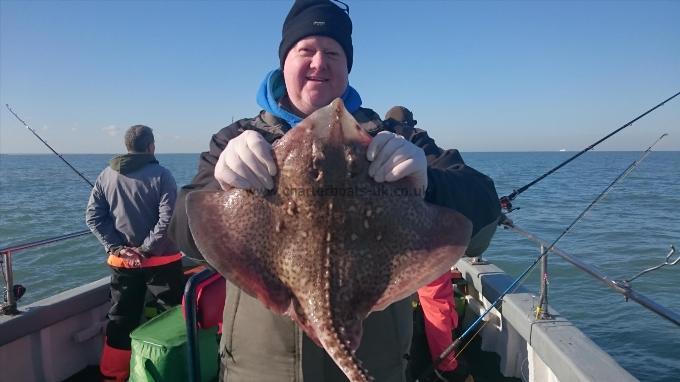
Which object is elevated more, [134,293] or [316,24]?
[316,24]

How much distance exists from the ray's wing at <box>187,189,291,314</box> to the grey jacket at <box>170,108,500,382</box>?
0.55ft

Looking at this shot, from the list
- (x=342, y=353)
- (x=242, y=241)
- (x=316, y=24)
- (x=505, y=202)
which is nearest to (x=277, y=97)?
(x=316, y=24)

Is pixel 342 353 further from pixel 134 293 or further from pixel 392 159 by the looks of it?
pixel 134 293

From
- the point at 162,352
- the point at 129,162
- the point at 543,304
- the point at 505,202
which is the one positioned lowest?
the point at 162,352

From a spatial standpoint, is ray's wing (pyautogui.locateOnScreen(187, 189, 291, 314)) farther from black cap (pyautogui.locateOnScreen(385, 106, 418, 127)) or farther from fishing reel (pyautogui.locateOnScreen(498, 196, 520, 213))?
black cap (pyautogui.locateOnScreen(385, 106, 418, 127))

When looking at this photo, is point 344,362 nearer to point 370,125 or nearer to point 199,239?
point 199,239

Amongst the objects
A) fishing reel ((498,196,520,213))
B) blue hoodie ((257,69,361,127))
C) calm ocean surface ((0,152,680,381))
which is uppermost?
blue hoodie ((257,69,361,127))

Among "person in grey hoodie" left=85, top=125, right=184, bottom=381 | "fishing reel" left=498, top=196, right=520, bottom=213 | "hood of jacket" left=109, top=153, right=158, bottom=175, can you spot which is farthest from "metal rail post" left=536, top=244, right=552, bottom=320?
"hood of jacket" left=109, top=153, right=158, bottom=175

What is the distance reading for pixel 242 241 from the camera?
2.06 meters

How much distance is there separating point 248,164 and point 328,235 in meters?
0.48

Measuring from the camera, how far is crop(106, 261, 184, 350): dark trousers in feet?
16.9

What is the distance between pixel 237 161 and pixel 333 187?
17.7 inches

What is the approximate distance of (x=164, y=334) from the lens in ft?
14.0

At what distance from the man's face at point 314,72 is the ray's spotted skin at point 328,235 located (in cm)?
47
